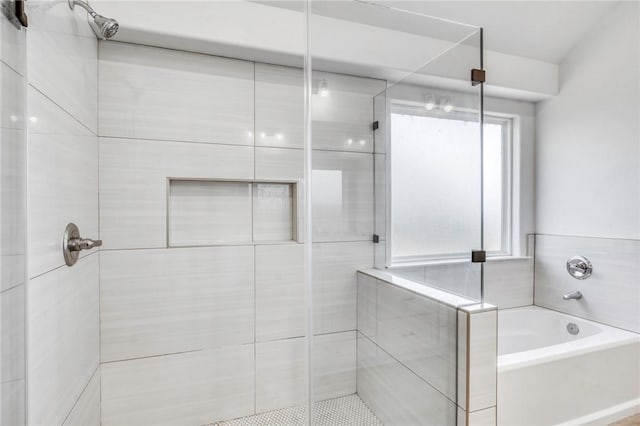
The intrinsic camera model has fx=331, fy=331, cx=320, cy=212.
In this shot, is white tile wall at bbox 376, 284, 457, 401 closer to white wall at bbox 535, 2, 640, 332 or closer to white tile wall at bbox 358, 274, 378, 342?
white tile wall at bbox 358, 274, 378, 342

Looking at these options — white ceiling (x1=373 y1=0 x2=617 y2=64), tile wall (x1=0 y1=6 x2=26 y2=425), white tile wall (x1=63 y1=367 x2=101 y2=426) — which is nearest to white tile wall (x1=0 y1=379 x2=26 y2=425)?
tile wall (x1=0 y1=6 x2=26 y2=425)

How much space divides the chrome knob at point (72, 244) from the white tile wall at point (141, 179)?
323mm

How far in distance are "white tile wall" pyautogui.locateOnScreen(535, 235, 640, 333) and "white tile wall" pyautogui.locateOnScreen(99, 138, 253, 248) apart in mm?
2239

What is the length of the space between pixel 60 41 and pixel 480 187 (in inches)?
65.6

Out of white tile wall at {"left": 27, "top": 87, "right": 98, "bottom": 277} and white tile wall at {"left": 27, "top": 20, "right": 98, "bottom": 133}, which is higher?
white tile wall at {"left": 27, "top": 20, "right": 98, "bottom": 133}

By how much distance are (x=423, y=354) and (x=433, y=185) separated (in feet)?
2.31

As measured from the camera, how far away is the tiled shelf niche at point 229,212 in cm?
167

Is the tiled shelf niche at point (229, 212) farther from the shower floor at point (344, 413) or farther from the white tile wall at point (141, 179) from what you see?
the shower floor at point (344, 413)

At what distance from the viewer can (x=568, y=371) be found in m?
1.54

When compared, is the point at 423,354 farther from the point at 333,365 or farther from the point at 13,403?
the point at 13,403

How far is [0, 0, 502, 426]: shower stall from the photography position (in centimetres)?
105

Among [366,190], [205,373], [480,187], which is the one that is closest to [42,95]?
[366,190]

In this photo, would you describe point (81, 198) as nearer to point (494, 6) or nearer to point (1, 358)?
point (1, 358)

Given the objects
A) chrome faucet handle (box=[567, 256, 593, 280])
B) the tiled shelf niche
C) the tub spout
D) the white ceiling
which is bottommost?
the tub spout
